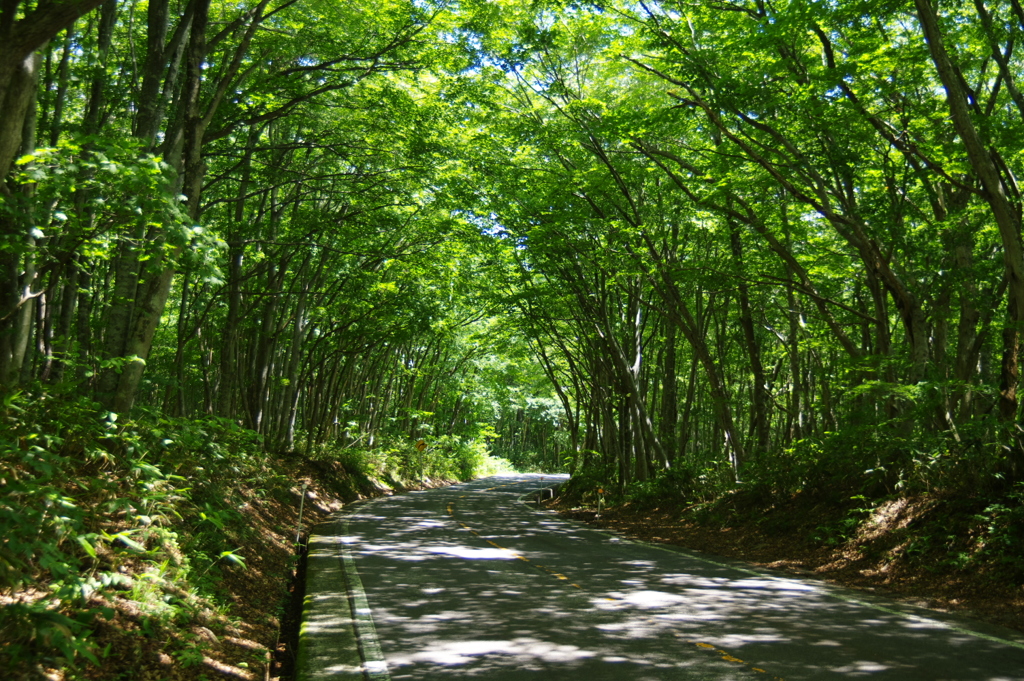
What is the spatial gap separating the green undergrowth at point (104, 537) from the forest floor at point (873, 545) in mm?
7672

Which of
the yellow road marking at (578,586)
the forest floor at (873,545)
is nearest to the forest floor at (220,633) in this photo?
the yellow road marking at (578,586)

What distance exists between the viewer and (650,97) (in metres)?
16.2

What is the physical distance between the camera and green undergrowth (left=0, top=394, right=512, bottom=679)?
4.23 metres

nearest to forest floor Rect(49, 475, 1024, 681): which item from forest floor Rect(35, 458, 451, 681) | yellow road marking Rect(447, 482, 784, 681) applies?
forest floor Rect(35, 458, 451, 681)

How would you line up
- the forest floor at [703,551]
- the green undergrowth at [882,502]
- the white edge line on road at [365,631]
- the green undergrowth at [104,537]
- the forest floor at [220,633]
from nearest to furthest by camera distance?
1. the green undergrowth at [104,537]
2. the forest floor at [220,633]
3. the forest floor at [703,551]
4. the white edge line on road at [365,631]
5. the green undergrowth at [882,502]

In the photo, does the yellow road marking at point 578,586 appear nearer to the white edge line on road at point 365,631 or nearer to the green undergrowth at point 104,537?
the white edge line on road at point 365,631

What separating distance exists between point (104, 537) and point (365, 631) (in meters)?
2.35

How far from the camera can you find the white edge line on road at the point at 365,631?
5351 millimetres

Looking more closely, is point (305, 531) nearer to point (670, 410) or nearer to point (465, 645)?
point (465, 645)

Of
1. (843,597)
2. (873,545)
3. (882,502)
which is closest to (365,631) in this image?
(843,597)

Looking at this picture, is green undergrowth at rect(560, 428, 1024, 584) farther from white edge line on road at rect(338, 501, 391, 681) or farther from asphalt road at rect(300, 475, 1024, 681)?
white edge line on road at rect(338, 501, 391, 681)

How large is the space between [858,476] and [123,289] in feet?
40.2

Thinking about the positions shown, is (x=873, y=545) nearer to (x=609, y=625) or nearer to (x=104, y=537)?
(x=609, y=625)

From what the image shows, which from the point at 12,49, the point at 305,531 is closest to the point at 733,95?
the point at 12,49
